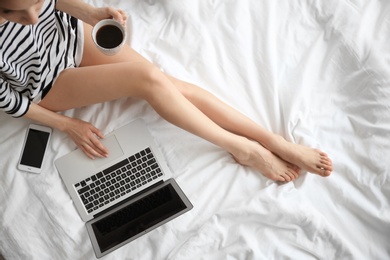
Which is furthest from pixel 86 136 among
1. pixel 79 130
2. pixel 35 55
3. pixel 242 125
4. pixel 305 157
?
pixel 305 157

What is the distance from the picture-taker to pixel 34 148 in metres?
1.11

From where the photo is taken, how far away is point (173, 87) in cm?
104

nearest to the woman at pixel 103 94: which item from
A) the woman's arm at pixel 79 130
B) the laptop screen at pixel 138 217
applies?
the woman's arm at pixel 79 130

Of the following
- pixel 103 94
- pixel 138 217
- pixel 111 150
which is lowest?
pixel 138 217

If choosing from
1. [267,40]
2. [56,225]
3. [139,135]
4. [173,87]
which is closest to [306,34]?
[267,40]

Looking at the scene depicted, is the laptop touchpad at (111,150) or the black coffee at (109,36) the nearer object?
the black coffee at (109,36)

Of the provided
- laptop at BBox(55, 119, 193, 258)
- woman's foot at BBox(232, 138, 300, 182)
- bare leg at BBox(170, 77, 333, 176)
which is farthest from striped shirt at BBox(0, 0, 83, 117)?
woman's foot at BBox(232, 138, 300, 182)

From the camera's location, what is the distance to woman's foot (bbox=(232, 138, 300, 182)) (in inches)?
41.9

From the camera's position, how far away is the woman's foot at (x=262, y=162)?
1.06m

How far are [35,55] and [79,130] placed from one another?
0.77ft

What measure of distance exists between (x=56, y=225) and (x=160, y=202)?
29 centimetres

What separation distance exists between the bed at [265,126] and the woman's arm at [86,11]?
0.61 ft

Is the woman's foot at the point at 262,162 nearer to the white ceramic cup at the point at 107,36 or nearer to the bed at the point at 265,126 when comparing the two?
the bed at the point at 265,126

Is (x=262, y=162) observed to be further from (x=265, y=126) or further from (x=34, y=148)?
(x=34, y=148)
